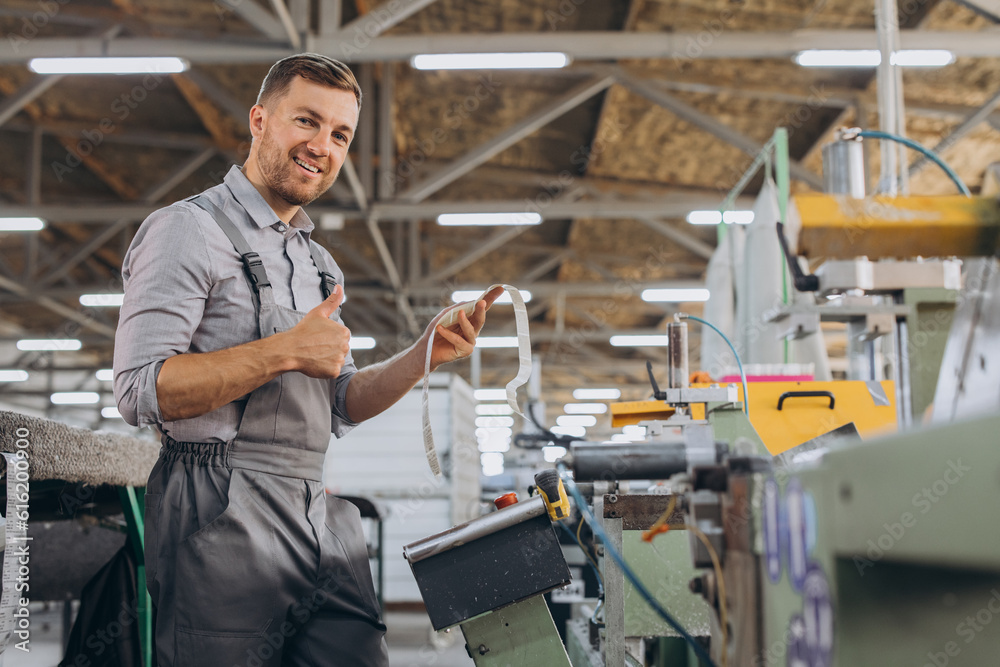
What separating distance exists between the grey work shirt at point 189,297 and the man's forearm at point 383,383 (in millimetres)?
205

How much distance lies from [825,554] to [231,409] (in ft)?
3.04

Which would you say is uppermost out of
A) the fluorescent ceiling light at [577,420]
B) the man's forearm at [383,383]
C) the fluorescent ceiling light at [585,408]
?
the man's forearm at [383,383]

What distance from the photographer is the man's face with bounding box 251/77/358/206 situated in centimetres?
142

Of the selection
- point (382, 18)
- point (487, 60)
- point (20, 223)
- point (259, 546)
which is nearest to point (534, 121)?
point (487, 60)

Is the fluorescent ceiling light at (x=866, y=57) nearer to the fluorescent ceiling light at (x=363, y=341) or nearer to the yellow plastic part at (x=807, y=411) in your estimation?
the yellow plastic part at (x=807, y=411)

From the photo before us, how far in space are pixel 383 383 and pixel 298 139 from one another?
0.45 meters

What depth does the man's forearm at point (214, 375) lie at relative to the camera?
3.80 ft

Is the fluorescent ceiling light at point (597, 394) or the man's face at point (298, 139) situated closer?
the man's face at point (298, 139)

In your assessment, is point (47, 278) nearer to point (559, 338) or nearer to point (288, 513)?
point (559, 338)

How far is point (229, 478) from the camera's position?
124cm

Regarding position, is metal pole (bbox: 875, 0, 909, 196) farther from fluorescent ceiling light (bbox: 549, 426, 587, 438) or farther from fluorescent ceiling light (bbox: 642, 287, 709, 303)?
fluorescent ceiling light (bbox: 642, 287, 709, 303)

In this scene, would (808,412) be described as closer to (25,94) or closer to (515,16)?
(515,16)
